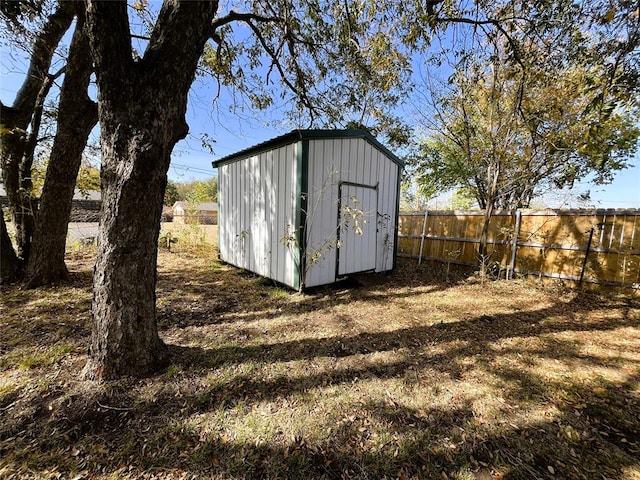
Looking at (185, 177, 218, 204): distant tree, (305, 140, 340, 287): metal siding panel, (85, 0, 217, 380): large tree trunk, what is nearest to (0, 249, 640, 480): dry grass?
(85, 0, 217, 380): large tree trunk

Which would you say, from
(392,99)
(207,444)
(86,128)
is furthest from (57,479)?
(392,99)

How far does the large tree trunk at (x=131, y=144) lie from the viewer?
1.63 m

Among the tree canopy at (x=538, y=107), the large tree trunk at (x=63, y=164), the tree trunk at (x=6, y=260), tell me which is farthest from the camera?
the tree trunk at (x=6, y=260)

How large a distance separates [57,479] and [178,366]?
3.00 ft

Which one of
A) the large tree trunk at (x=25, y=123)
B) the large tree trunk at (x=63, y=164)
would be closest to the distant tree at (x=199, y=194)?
the large tree trunk at (x=25, y=123)

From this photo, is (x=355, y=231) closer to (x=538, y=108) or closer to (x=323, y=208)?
(x=323, y=208)

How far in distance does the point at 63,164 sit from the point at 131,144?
315cm

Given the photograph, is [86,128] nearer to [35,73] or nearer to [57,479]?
[35,73]

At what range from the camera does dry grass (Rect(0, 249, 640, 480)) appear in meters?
1.45

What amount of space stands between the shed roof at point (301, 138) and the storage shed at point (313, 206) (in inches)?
0.6

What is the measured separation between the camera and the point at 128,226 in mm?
1754

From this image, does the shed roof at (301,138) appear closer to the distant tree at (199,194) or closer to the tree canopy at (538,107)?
the tree canopy at (538,107)

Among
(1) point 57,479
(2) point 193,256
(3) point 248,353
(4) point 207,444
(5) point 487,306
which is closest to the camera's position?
(1) point 57,479

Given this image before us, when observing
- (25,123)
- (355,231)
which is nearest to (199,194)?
(25,123)
